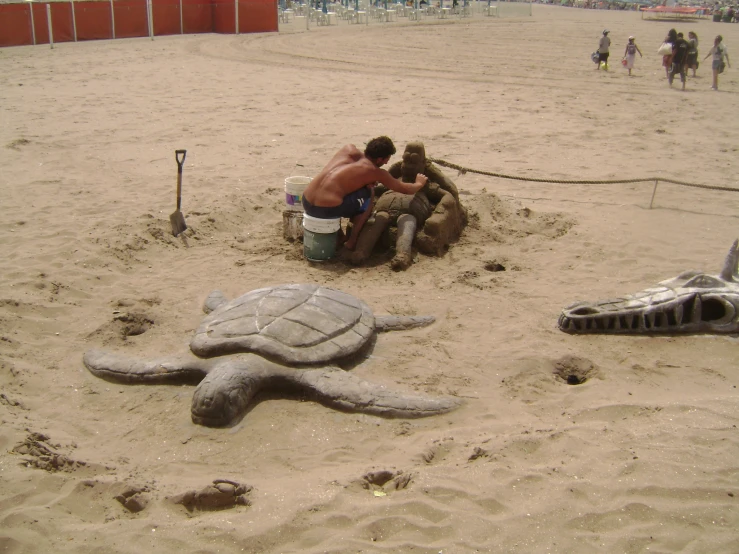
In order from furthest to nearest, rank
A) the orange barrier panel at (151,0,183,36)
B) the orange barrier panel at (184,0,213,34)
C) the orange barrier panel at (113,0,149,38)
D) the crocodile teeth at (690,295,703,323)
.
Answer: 1. the orange barrier panel at (184,0,213,34)
2. the orange barrier panel at (151,0,183,36)
3. the orange barrier panel at (113,0,149,38)
4. the crocodile teeth at (690,295,703,323)

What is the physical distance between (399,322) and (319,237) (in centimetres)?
134

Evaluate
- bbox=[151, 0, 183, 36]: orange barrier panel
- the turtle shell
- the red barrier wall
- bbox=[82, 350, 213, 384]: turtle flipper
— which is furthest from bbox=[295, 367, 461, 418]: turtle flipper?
bbox=[151, 0, 183, 36]: orange barrier panel

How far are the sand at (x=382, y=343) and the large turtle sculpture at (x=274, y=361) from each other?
9 cm

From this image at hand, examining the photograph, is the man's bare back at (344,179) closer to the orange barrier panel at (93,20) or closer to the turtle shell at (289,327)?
the turtle shell at (289,327)

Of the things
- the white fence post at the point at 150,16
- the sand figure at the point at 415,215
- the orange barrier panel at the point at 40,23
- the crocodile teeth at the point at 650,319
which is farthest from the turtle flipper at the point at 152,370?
the white fence post at the point at 150,16

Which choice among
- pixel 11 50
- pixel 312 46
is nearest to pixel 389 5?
pixel 312 46

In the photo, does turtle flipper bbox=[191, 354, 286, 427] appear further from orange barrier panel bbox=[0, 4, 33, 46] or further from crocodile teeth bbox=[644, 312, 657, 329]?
orange barrier panel bbox=[0, 4, 33, 46]

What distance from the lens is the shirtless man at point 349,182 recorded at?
18.4 feet

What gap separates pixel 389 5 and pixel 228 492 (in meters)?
35.4

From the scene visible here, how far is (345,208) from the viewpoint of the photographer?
570cm

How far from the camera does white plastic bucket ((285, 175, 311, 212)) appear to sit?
613cm

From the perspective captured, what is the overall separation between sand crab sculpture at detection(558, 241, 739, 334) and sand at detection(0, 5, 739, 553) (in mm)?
106

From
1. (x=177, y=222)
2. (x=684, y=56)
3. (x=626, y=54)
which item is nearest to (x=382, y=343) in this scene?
(x=177, y=222)

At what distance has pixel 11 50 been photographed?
1686cm
